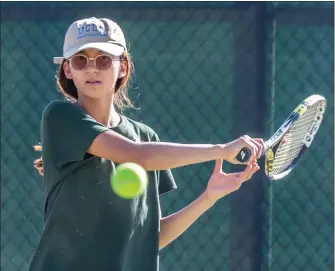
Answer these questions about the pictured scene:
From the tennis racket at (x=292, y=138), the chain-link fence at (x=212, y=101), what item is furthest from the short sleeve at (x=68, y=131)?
the chain-link fence at (x=212, y=101)

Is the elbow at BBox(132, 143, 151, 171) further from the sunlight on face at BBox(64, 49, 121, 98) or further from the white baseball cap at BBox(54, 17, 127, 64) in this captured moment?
the white baseball cap at BBox(54, 17, 127, 64)

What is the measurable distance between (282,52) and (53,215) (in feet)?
6.78

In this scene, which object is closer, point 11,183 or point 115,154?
point 115,154

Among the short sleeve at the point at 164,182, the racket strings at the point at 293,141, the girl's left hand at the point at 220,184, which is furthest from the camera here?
the racket strings at the point at 293,141

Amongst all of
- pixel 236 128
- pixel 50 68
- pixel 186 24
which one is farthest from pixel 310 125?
pixel 50 68

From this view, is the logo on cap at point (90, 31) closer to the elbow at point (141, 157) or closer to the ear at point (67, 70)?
the ear at point (67, 70)

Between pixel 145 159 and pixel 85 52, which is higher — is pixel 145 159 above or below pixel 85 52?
below

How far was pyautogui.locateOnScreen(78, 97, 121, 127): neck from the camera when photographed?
10.3ft

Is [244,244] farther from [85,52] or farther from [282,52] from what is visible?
[85,52]

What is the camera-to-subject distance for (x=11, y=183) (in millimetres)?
4887

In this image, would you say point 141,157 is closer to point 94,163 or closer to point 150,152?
point 150,152

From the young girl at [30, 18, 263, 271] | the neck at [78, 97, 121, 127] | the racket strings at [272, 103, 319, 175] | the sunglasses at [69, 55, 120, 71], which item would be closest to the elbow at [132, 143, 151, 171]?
the young girl at [30, 18, 263, 271]

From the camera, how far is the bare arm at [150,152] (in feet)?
9.71

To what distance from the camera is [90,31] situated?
3166 mm
